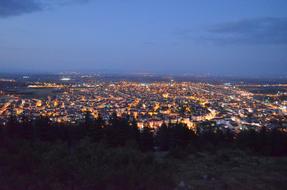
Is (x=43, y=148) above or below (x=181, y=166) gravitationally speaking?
above

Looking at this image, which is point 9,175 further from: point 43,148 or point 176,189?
point 176,189

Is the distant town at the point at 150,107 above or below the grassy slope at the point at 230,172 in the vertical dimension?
below

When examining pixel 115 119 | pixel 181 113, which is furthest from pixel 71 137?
pixel 181 113

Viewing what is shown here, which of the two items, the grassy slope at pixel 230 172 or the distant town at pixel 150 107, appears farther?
the distant town at pixel 150 107

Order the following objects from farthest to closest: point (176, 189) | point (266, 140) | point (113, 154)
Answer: point (266, 140) < point (113, 154) < point (176, 189)

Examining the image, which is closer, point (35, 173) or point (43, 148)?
point (35, 173)

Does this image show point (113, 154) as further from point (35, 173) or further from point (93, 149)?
point (35, 173)

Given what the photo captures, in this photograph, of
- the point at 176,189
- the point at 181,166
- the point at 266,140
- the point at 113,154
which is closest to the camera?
the point at 176,189

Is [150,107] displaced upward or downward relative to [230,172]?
downward

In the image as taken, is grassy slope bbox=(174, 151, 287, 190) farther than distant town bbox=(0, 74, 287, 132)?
No

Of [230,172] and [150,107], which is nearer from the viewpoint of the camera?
[230,172]

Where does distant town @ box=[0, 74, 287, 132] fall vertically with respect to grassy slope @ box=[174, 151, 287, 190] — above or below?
below
